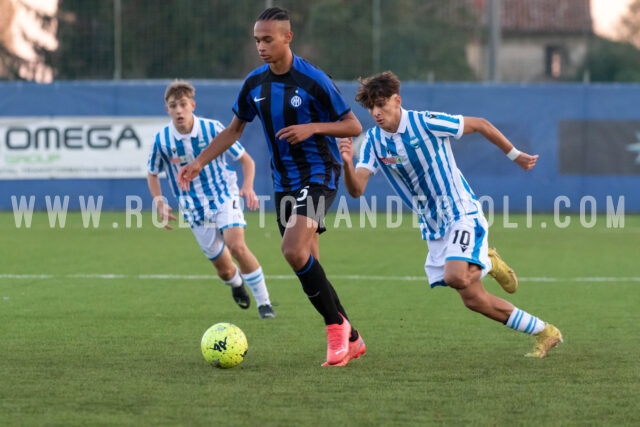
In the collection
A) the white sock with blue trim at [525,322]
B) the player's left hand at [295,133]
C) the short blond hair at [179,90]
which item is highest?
the short blond hair at [179,90]

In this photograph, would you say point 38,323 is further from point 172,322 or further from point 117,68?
point 117,68

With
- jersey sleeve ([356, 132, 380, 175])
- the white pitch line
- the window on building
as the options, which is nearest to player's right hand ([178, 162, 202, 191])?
jersey sleeve ([356, 132, 380, 175])

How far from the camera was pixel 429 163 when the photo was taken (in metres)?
6.75

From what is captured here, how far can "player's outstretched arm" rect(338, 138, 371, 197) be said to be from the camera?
22.0 feet

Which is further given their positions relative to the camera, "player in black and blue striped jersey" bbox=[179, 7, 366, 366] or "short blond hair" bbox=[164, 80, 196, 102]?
"short blond hair" bbox=[164, 80, 196, 102]

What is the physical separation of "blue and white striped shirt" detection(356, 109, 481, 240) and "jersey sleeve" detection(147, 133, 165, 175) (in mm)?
2778

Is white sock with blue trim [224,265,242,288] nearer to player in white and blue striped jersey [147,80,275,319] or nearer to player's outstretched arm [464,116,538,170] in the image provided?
player in white and blue striped jersey [147,80,275,319]

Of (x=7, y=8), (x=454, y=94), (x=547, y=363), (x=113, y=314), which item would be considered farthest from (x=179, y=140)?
(x=7, y=8)

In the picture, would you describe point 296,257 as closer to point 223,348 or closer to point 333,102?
point 223,348

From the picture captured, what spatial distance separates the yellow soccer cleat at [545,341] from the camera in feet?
22.3

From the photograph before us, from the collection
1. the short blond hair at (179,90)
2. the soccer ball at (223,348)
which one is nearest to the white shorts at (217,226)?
the short blond hair at (179,90)

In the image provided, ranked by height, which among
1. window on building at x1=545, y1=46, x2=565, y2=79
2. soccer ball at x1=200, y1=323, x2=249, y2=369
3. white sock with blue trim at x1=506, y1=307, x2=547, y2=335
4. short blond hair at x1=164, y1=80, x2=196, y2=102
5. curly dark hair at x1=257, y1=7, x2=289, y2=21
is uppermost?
window on building at x1=545, y1=46, x2=565, y2=79

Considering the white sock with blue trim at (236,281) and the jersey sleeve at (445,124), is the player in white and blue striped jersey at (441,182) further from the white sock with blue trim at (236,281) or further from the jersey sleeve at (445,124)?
the white sock with blue trim at (236,281)

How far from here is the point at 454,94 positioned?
21.0m
